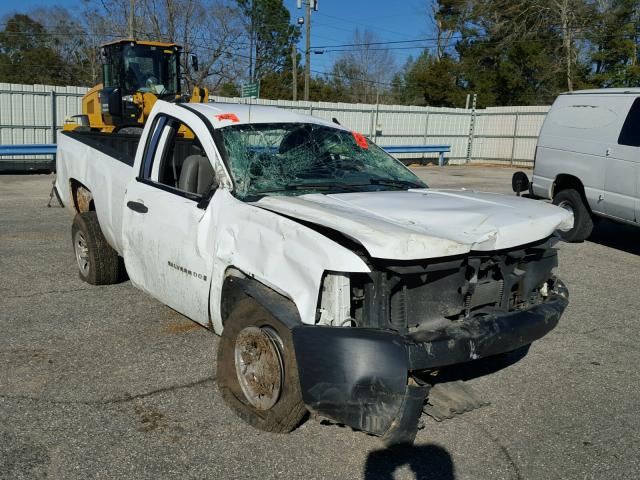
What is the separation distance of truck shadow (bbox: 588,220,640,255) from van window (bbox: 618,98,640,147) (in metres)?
1.50

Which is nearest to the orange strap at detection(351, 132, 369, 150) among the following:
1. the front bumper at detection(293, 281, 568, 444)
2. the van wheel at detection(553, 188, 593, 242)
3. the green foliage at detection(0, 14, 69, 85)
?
the front bumper at detection(293, 281, 568, 444)

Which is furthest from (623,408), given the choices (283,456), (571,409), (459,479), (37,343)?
(37,343)

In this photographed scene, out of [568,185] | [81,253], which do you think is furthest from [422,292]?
[568,185]

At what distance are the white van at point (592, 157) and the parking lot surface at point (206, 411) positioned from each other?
110 inches

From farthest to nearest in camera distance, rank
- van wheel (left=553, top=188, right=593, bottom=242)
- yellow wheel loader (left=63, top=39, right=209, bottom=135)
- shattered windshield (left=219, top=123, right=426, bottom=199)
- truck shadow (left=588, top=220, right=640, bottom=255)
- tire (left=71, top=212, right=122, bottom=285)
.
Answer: yellow wheel loader (left=63, top=39, right=209, bottom=135)
truck shadow (left=588, top=220, right=640, bottom=255)
van wheel (left=553, top=188, right=593, bottom=242)
tire (left=71, top=212, right=122, bottom=285)
shattered windshield (left=219, top=123, right=426, bottom=199)

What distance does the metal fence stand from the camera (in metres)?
20.5

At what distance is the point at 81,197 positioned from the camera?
6.44 m

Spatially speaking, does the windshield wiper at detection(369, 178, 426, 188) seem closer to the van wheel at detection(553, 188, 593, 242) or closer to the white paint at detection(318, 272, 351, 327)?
the white paint at detection(318, 272, 351, 327)

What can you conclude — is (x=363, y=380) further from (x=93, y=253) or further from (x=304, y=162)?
(x=93, y=253)

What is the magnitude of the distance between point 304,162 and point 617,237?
7.53 meters

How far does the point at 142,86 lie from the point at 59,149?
31.7 feet

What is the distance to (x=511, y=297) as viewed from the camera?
3842 mm

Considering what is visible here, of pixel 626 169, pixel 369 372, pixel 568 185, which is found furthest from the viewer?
pixel 568 185

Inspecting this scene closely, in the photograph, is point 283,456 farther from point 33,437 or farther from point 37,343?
point 37,343
